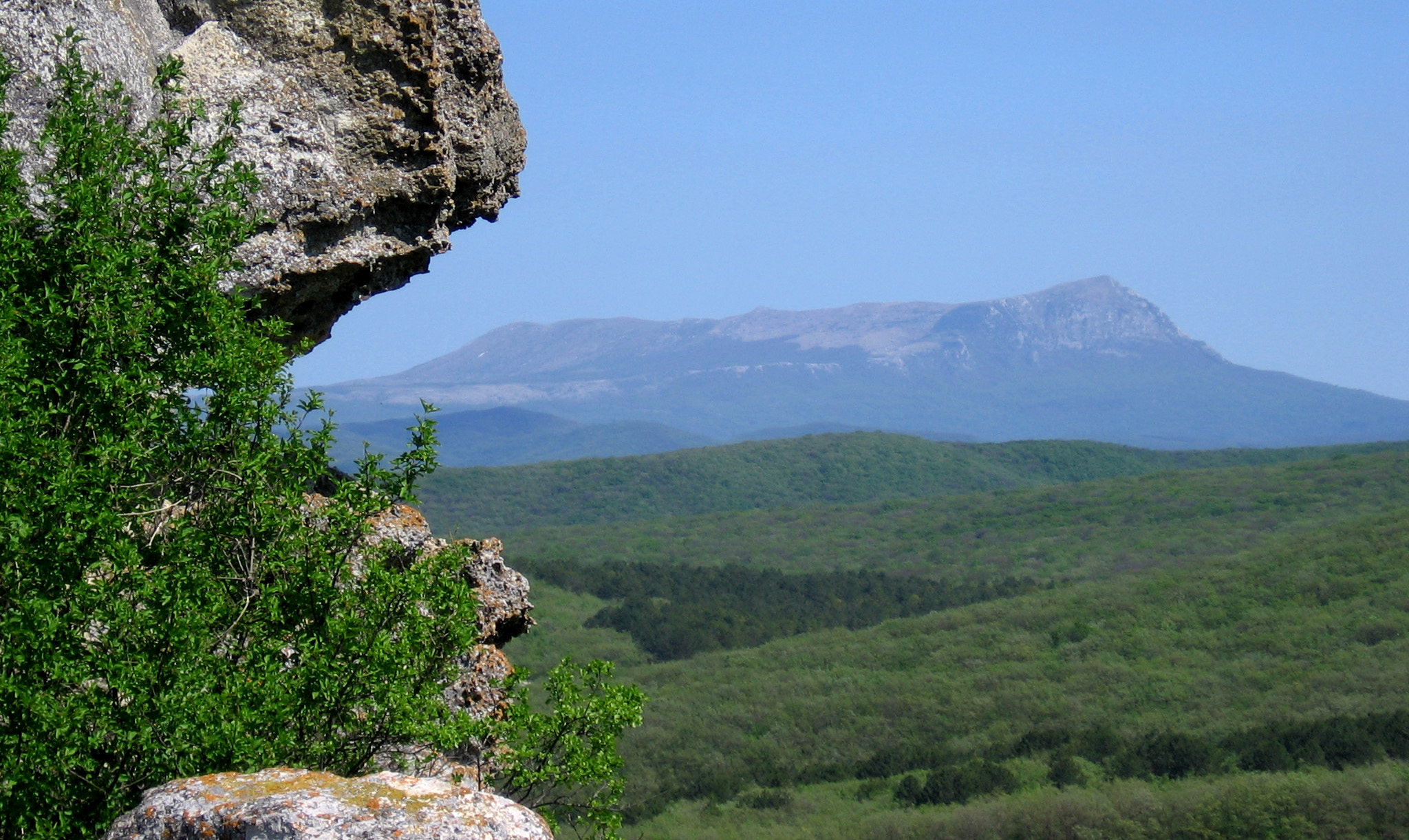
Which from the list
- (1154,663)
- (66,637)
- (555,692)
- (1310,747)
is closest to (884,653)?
(1154,663)

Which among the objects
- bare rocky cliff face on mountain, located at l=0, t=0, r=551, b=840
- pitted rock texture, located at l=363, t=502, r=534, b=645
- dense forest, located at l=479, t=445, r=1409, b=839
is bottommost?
dense forest, located at l=479, t=445, r=1409, b=839

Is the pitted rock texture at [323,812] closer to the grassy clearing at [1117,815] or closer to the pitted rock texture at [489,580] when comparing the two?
the pitted rock texture at [489,580]

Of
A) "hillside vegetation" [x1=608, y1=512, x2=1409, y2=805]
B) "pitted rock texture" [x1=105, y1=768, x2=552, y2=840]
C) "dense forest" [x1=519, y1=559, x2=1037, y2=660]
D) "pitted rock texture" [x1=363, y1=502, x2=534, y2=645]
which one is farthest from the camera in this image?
"dense forest" [x1=519, y1=559, x2=1037, y2=660]

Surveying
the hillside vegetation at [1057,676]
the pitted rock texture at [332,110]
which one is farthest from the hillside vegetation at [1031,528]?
the pitted rock texture at [332,110]

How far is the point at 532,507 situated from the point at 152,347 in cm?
10231

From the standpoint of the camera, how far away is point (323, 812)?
4992 mm

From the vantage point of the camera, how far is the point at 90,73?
8141mm

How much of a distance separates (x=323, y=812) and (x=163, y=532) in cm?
292

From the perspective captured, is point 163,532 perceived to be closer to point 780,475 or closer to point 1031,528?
point 1031,528

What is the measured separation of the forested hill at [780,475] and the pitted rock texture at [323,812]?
95.7 metres

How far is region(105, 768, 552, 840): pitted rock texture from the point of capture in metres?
4.94

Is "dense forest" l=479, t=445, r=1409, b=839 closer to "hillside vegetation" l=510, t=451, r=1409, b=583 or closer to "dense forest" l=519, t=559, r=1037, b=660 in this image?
"dense forest" l=519, t=559, r=1037, b=660

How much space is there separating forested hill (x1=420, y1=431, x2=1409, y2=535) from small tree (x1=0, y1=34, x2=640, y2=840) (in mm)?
93494

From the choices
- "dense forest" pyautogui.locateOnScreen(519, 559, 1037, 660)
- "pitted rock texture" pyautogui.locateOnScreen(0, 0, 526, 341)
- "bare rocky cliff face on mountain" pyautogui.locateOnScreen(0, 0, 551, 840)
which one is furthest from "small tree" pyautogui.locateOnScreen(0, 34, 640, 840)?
"dense forest" pyautogui.locateOnScreen(519, 559, 1037, 660)
